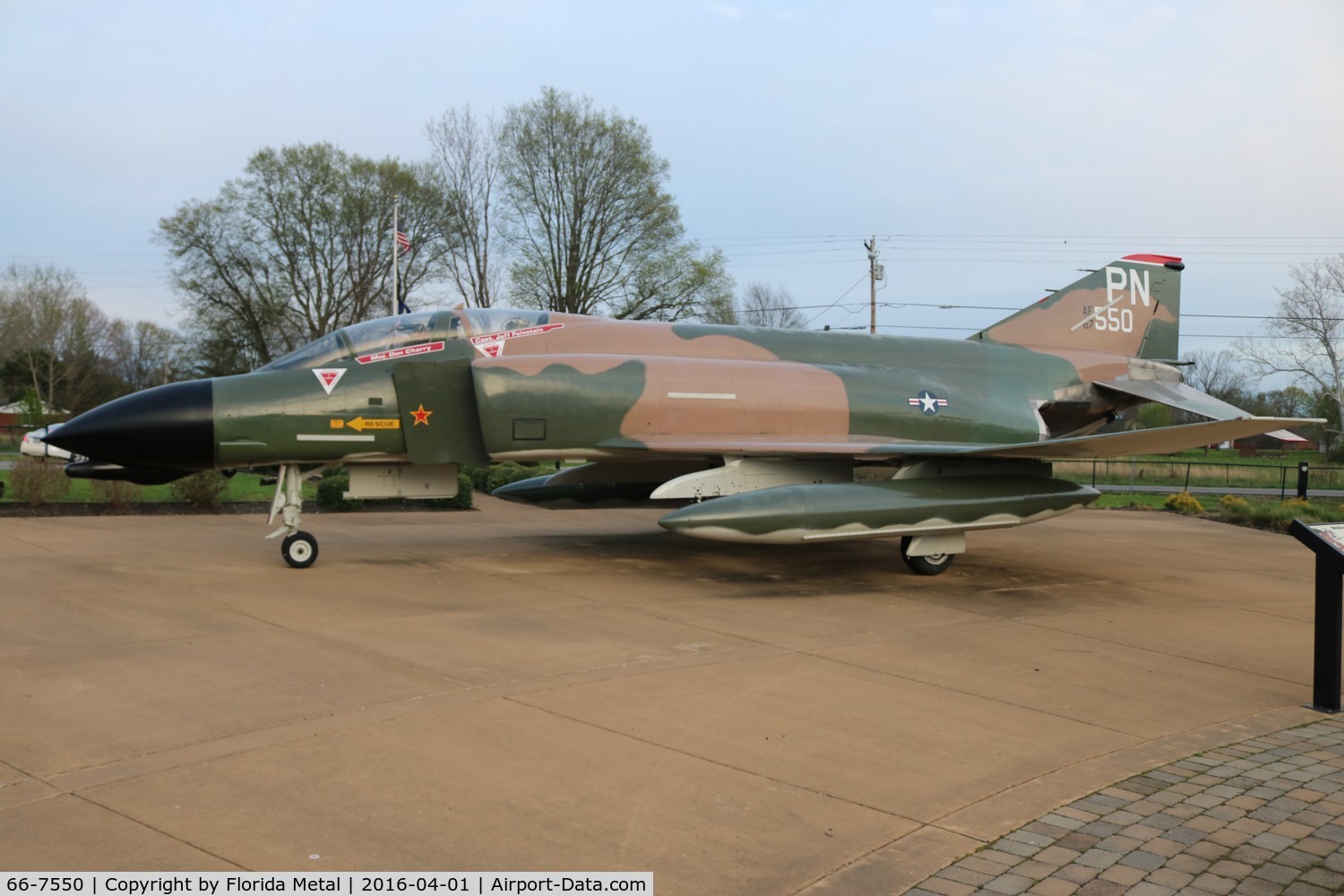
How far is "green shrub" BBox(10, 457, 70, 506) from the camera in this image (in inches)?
545

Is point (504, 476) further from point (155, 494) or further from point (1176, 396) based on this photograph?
point (1176, 396)

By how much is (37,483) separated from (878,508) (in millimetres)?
11275

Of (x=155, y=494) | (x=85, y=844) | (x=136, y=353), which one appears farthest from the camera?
(x=136, y=353)

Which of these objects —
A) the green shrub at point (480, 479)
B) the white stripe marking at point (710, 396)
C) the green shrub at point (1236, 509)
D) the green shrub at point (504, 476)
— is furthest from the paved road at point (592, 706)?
the green shrub at point (480, 479)

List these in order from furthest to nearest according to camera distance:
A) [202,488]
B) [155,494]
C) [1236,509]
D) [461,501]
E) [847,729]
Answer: [1236,509] < [461,501] < [155,494] < [202,488] < [847,729]

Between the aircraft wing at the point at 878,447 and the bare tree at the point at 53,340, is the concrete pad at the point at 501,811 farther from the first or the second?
the bare tree at the point at 53,340

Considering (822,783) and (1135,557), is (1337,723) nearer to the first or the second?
(822,783)

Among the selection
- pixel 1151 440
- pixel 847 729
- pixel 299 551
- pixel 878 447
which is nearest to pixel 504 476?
pixel 299 551

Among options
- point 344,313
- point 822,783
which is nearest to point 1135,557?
point 822,783

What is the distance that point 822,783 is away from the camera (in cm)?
459

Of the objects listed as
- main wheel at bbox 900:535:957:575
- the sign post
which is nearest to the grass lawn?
main wheel at bbox 900:535:957:575

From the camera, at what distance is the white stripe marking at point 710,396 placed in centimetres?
1079

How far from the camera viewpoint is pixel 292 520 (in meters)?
10.1

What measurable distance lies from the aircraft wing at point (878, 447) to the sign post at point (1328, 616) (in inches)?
127
